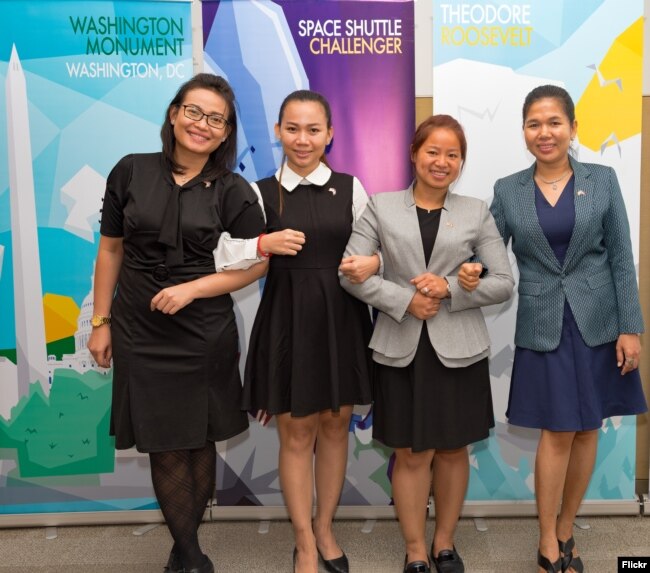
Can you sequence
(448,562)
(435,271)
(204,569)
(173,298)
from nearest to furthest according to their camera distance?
(173,298) → (435,271) → (204,569) → (448,562)

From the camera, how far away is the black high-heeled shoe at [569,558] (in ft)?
7.70

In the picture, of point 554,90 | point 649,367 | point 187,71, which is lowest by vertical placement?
point 649,367

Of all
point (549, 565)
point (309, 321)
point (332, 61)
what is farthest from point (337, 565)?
point (332, 61)

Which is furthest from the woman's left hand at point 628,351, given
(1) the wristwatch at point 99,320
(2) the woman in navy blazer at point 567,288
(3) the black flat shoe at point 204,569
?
(1) the wristwatch at point 99,320

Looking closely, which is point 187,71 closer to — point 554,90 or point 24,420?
point 554,90

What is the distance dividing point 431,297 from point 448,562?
40.1 inches

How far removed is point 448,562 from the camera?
2.38 meters

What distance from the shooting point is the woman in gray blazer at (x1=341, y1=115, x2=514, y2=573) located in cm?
210

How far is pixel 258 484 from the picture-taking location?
2.93m

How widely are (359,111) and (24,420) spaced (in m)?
1.95

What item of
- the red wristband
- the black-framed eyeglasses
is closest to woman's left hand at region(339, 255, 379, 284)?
the red wristband

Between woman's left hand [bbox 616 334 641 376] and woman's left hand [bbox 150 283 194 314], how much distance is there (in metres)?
1.43

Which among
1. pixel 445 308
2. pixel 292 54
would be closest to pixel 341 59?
pixel 292 54

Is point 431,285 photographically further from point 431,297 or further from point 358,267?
point 358,267
